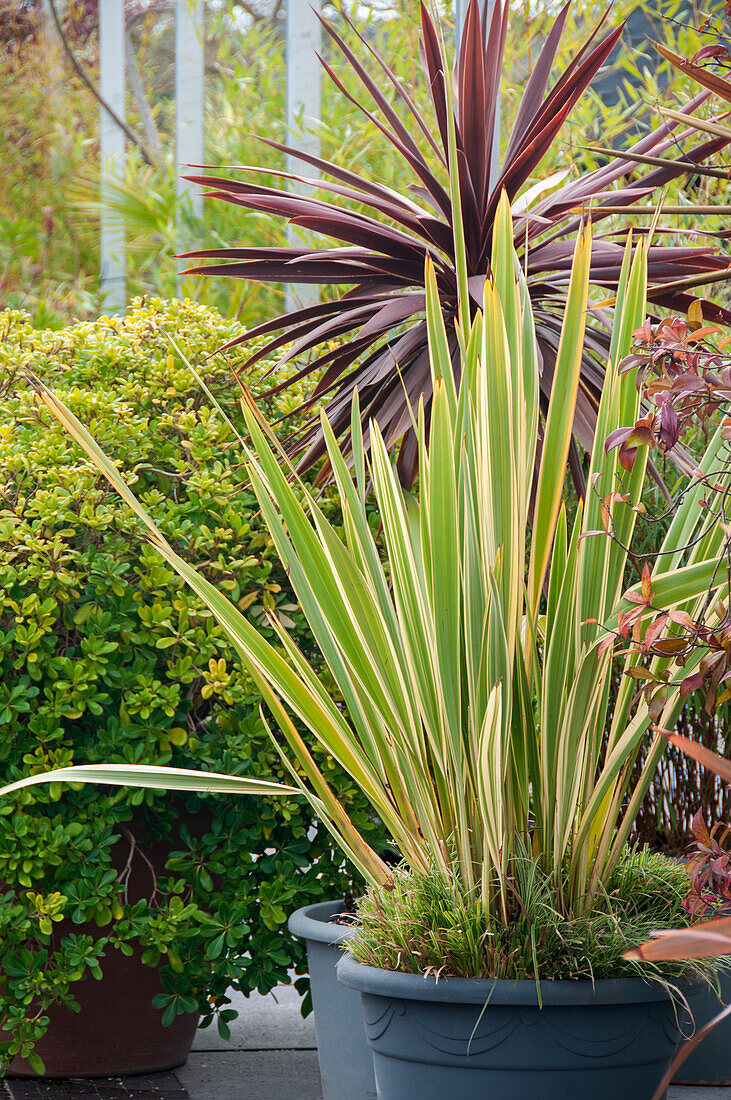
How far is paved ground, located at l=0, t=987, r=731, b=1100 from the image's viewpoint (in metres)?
2.34

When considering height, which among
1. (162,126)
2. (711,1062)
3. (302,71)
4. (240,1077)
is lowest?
(240,1077)

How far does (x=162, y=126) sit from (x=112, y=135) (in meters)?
2.48

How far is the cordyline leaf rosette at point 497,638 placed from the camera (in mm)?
1566

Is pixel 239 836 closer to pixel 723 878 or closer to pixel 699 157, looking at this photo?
pixel 723 878

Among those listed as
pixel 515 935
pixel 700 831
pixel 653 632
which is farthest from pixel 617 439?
pixel 515 935

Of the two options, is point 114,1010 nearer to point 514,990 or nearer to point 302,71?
point 514,990

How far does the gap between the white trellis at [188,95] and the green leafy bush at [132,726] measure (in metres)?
2.60

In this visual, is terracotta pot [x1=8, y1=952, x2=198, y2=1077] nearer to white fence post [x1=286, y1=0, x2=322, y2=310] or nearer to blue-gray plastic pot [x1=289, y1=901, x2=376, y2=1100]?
blue-gray plastic pot [x1=289, y1=901, x2=376, y2=1100]

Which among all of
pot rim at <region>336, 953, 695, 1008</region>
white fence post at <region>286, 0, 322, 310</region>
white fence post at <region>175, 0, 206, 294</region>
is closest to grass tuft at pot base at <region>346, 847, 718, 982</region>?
pot rim at <region>336, 953, 695, 1008</region>

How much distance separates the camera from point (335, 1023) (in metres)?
2.08

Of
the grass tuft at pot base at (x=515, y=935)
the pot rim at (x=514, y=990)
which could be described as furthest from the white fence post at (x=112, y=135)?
the pot rim at (x=514, y=990)

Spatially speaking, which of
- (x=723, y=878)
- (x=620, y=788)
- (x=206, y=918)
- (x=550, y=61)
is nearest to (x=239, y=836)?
(x=206, y=918)

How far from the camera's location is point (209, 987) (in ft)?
7.67

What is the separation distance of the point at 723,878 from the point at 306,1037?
1.75 m
